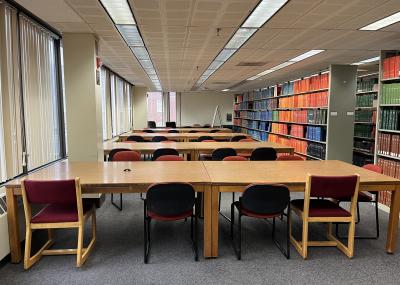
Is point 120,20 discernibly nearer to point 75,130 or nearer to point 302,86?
point 75,130

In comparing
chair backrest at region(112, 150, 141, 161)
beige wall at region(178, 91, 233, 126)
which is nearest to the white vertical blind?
chair backrest at region(112, 150, 141, 161)

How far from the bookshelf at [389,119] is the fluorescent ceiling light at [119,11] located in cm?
373

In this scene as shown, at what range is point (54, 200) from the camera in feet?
8.80

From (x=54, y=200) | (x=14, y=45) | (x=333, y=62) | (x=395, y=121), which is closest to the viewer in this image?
(x=54, y=200)

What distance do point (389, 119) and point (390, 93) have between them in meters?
0.38

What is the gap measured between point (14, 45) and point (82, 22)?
84cm

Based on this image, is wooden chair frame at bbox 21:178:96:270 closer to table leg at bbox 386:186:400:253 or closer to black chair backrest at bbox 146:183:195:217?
black chair backrest at bbox 146:183:195:217

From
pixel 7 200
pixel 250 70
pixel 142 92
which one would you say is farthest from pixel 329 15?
pixel 142 92

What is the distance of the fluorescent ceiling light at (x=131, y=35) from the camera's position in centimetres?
411

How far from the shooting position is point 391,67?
14.8ft

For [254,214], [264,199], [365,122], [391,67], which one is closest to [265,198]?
[264,199]

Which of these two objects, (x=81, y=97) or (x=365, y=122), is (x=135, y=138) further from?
(x=365, y=122)

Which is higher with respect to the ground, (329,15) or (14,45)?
(329,15)

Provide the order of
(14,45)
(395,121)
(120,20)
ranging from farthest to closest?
1. (395,121)
2. (120,20)
3. (14,45)
